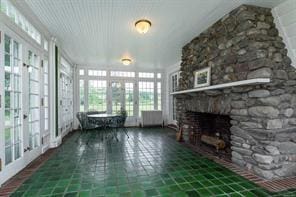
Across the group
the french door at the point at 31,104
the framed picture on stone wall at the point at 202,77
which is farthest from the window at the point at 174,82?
the french door at the point at 31,104

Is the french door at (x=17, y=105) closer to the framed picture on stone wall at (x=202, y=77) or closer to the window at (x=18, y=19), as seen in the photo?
the window at (x=18, y=19)

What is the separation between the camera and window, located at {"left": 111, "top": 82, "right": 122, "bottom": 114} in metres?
7.46

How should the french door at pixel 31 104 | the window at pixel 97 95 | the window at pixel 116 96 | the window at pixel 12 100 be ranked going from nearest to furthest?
the window at pixel 12 100 < the french door at pixel 31 104 < the window at pixel 97 95 < the window at pixel 116 96

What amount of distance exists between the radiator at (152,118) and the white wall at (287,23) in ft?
18.0

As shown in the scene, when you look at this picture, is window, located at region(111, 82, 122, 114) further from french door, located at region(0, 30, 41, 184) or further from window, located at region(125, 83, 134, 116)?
french door, located at region(0, 30, 41, 184)

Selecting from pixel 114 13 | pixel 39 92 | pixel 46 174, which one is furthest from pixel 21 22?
pixel 46 174

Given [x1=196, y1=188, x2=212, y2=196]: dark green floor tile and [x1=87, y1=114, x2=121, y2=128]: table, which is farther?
[x1=87, y1=114, x2=121, y2=128]: table

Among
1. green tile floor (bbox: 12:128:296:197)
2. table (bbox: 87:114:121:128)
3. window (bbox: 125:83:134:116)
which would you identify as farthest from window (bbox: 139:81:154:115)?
green tile floor (bbox: 12:128:296:197)

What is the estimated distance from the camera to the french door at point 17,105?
2.37m

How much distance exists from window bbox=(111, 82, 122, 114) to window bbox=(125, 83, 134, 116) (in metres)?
0.32

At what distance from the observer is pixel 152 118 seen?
24.8ft

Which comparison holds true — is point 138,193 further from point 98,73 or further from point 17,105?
point 98,73

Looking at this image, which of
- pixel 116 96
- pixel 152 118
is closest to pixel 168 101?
pixel 152 118

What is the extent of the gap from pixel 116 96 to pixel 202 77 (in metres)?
4.57
